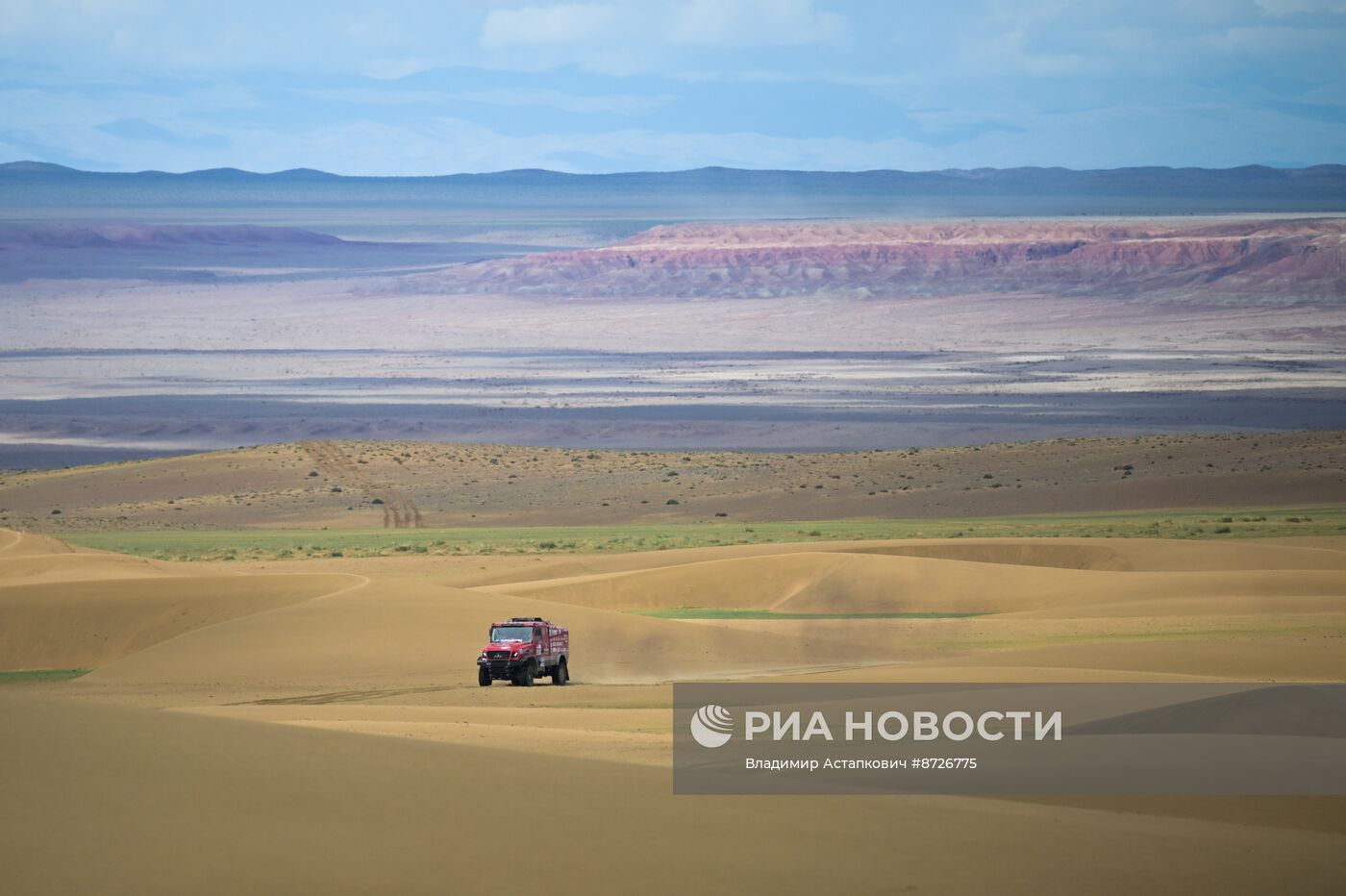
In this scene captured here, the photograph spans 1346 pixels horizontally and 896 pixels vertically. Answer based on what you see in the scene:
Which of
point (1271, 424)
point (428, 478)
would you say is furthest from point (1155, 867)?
point (1271, 424)

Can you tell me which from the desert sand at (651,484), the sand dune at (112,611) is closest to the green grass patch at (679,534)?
the desert sand at (651,484)

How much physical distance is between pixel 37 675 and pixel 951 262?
151m

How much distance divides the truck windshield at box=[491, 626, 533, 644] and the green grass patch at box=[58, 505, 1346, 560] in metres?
20.7

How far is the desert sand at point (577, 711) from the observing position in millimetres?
8344

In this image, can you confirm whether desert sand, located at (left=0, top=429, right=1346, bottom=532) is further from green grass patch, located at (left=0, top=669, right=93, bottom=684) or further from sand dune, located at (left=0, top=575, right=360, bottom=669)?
green grass patch, located at (left=0, top=669, right=93, bottom=684)

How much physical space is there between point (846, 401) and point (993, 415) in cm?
987

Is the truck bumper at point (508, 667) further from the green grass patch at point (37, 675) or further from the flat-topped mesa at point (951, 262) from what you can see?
the flat-topped mesa at point (951, 262)

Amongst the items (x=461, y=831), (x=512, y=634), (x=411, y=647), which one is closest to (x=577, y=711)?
(x=512, y=634)

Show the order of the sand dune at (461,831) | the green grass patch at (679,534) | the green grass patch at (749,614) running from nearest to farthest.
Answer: the sand dune at (461,831), the green grass patch at (749,614), the green grass patch at (679,534)

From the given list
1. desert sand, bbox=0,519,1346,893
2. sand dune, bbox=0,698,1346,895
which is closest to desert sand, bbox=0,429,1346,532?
desert sand, bbox=0,519,1346,893

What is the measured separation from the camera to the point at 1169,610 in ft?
84.5

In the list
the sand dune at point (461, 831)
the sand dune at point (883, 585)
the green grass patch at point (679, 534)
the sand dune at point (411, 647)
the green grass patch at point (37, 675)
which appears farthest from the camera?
the green grass patch at point (679, 534)

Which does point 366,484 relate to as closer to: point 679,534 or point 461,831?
point 679,534

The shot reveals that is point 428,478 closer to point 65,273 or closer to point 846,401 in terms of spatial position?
point 846,401
